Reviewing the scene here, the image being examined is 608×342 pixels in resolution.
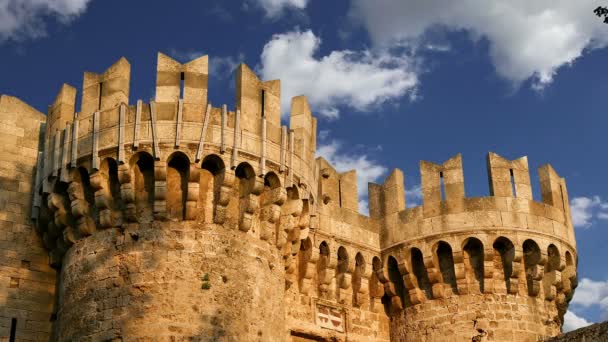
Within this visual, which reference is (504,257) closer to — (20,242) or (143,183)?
(143,183)

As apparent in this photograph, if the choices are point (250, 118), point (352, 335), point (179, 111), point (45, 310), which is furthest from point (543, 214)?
point (45, 310)

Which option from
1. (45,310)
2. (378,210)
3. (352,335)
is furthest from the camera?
(378,210)

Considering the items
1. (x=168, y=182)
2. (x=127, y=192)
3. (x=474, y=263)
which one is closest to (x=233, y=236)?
(x=168, y=182)

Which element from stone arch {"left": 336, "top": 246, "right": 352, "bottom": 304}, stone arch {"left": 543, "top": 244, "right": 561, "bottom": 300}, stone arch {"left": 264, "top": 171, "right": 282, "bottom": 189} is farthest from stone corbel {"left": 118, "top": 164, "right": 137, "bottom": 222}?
stone arch {"left": 543, "top": 244, "right": 561, "bottom": 300}

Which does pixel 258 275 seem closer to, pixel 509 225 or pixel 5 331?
pixel 5 331

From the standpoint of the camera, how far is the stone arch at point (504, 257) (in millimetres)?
19391

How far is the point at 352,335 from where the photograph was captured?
62.3 feet

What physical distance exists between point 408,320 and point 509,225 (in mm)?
3009

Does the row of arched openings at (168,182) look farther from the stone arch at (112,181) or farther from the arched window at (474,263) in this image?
the arched window at (474,263)

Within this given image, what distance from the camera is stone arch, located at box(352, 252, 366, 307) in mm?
19409

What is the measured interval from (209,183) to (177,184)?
0.56 metres

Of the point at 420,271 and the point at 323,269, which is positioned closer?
the point at 323,269

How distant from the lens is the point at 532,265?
64.2 ft

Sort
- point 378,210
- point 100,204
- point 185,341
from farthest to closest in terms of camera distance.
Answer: point 378,210 → point 100,204 → point 185,341
